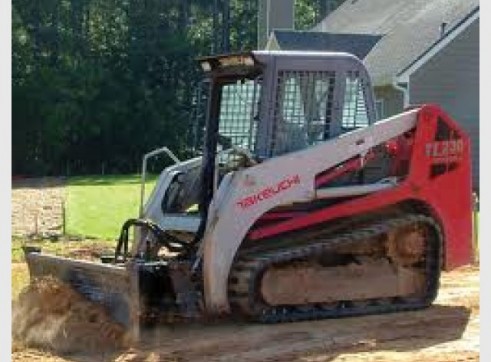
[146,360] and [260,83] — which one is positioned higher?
[260,83]

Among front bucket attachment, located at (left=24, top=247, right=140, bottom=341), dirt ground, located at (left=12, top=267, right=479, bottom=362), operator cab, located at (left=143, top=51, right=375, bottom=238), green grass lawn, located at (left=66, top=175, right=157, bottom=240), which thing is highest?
operator cab, located at (left=143, top=51, right=375, bottom=238)

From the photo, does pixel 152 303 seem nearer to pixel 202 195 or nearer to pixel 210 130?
pixel 202 195

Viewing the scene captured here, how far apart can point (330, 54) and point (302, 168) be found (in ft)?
4.06

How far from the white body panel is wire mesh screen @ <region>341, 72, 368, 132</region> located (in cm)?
33

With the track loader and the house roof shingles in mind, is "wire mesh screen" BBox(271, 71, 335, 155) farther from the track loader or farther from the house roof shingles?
the house roof shingles

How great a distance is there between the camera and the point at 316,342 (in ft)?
27.1

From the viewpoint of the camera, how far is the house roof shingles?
25891 millimetres

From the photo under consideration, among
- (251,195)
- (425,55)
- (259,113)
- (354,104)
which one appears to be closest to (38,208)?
(425,55)

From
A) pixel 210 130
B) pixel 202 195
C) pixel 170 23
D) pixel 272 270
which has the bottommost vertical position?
pixel 272 270

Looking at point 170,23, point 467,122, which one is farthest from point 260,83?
point 170,23

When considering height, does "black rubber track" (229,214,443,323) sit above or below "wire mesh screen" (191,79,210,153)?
below

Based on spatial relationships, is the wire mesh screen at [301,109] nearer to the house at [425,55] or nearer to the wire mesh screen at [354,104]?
the wire mesh screen at [354,104]

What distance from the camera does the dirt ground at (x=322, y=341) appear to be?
7781mm

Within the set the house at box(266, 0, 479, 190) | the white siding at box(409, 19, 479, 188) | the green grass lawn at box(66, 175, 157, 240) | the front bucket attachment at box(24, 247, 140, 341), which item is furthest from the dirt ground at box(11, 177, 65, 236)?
the white siding at box(409, 19, 479, 188)
